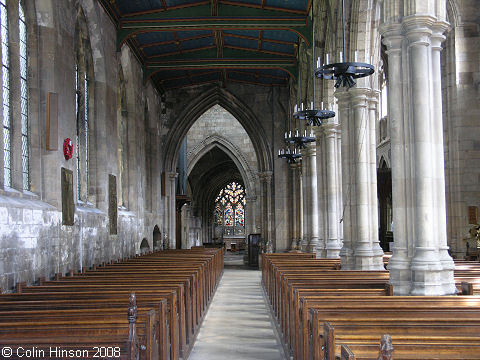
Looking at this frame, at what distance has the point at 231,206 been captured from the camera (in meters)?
48.9

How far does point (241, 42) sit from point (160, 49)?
2726 millimetres

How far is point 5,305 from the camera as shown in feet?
19.8

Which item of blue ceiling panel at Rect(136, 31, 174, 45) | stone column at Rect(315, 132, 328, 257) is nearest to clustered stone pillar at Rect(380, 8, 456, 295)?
stone column at Rect(315, 132, 328, 257)

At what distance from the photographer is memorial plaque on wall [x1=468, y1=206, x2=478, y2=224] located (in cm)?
1369

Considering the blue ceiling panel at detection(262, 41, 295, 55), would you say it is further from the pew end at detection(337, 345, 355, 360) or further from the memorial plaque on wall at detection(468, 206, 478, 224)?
the pew end at detection(337, 345, 355, 360)

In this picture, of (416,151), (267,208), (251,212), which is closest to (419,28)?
(416,151)

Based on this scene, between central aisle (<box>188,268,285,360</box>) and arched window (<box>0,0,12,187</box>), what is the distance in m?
4.18

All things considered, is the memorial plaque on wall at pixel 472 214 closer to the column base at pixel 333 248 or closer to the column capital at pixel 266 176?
the column base at pixel 333 248

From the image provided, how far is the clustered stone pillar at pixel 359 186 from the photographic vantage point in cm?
1133

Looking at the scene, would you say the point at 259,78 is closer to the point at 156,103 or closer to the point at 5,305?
the point at 156,103

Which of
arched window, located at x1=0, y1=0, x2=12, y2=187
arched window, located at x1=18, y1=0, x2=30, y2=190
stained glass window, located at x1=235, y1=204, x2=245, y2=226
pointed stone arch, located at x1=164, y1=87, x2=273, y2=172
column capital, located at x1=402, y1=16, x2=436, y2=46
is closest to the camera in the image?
column capital, located at x1=402, y1=16, x2=436, y2=46

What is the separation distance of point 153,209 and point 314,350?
18673 millimetres

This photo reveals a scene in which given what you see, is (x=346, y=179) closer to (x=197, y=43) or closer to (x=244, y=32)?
(x=244, y=32)

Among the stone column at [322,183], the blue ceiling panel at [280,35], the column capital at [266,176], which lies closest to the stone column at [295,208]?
the column capital at [266,176]
